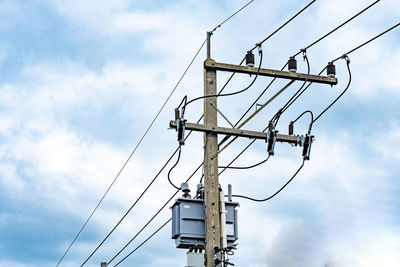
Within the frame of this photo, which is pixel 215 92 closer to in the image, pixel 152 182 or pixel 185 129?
pixel 185 129

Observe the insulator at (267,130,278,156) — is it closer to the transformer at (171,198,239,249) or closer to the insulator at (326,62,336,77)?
the transformer at (171,198,239,249)

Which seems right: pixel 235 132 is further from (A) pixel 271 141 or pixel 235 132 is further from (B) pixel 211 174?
(B) pixel 211 174

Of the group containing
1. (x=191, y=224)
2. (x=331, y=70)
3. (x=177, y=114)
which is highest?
(x=331, y=70)

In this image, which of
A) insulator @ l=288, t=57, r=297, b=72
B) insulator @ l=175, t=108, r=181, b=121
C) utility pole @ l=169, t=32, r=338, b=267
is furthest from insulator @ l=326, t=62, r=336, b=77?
insulator @ l=175, t=108, r=181, b=121

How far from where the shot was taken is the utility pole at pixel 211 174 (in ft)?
49.0

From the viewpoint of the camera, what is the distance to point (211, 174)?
50.4ft

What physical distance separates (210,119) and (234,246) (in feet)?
8.26

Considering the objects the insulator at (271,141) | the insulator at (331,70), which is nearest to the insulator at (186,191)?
the insulator at (271,141)

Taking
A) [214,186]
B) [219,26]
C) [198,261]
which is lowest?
[198,261]

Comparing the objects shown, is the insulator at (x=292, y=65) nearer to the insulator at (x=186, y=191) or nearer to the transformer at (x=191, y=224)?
the transformer at (x=191, y=224)

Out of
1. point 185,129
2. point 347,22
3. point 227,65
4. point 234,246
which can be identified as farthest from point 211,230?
point 347,22

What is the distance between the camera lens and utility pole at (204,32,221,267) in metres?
14.9

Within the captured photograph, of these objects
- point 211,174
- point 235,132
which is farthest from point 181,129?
point 235,132

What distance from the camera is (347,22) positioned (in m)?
14.1
